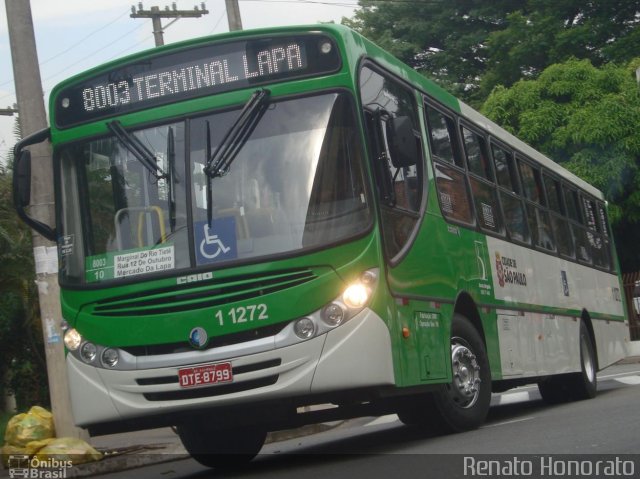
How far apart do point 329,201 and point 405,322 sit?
112cm

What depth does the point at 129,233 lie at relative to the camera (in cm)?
895

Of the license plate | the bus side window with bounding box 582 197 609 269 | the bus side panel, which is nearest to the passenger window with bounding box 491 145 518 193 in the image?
the bus side panel

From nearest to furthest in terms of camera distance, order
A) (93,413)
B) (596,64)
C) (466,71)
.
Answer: (93,413)
(596,64)
(466,71)

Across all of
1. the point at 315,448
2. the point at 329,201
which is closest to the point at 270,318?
the point at 329,201

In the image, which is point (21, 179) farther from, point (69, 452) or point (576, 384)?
point (576, 384)

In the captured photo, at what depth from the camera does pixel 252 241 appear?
8516mm

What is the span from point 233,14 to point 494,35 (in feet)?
68.4

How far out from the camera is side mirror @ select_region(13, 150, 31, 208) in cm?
948

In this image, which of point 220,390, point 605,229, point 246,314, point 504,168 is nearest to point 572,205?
point 605,229

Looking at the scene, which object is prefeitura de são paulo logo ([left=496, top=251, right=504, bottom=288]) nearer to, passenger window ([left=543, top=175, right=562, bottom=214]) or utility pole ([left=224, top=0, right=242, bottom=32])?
passenger window ([left=543, top=175, right=562, bottom=214])

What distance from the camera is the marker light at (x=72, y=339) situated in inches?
356

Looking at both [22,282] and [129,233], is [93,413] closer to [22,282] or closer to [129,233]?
[129,233]

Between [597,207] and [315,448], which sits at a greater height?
[597,207]

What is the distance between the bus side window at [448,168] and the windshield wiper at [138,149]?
8.63 feet
